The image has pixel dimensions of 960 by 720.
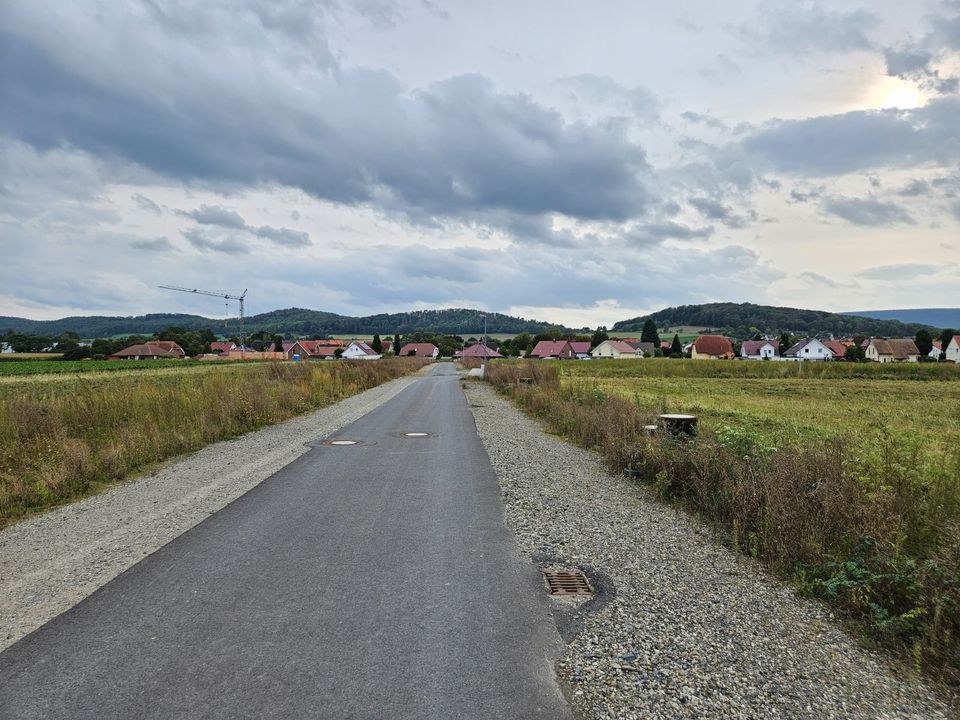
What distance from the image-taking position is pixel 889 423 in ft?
57.9

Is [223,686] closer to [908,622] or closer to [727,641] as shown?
[727,641]

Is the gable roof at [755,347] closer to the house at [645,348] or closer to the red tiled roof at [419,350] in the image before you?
the house at [645,348]

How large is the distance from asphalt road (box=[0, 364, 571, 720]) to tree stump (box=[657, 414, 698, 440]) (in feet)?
14.6

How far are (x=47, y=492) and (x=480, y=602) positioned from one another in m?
6.87

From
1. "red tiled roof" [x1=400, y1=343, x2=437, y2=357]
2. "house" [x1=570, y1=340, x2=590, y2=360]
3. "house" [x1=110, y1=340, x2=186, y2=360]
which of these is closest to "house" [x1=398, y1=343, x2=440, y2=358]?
"red tiled roof" [x1=400, y1=343, x2=437, y2=357]

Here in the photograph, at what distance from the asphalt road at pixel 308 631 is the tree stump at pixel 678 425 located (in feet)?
14.6

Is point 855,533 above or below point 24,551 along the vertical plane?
above

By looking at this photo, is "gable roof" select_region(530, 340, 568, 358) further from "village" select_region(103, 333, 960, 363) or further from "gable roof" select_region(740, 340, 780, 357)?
"gable roof" select_region(740, 340, 780, 357)

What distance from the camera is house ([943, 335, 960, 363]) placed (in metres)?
102

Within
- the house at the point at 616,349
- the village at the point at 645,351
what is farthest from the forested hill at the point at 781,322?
the house at the point at 616,349

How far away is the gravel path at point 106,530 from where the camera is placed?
14.9 ft

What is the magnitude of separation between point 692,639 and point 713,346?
395 feet

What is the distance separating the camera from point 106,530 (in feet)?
20.9

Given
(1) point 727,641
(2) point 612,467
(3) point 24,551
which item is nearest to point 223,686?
(1) point 727,641
